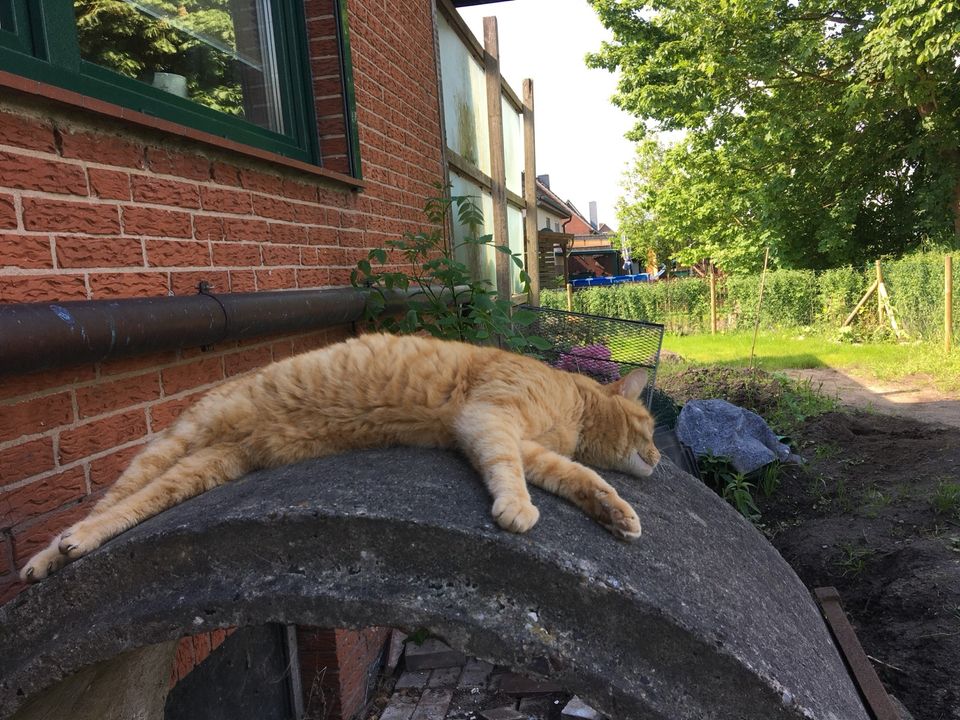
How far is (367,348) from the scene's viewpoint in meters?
2.32

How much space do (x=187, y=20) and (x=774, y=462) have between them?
16.0 feet

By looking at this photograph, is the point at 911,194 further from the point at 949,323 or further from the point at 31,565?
the point at 31,565

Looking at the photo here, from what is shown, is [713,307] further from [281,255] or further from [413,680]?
[281,255]

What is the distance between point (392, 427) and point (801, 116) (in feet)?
60.2

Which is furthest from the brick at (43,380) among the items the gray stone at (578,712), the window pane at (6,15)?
the gray stone at (578,712)

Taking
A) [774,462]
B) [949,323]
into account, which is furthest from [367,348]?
[949,323]

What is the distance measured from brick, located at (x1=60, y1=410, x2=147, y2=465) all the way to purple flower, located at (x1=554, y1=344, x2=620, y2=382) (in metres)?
3.01

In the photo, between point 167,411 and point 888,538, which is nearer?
point 167,411

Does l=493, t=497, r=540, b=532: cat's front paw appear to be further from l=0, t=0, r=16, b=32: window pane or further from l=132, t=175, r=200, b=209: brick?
l=0, t=0, r=16, b=32: window pane

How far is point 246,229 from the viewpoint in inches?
111

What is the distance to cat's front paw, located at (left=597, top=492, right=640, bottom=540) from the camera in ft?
5.40

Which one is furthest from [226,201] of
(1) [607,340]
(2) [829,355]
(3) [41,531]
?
(2) [829,355]

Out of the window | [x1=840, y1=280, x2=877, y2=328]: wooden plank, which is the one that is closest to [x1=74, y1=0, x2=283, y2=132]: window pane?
the window

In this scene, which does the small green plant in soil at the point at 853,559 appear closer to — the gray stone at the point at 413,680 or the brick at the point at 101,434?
the gray stone at the point at 413,680
